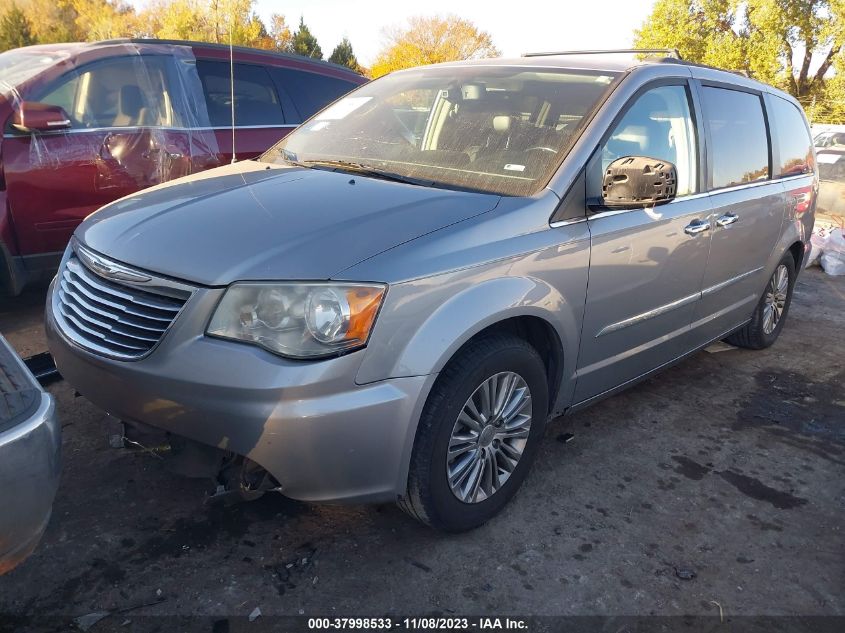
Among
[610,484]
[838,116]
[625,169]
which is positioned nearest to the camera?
[625,169]

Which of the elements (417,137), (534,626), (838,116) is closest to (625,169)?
(417,137)

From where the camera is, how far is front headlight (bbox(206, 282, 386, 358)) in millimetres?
2141

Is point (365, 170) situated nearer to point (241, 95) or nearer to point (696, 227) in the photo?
point (696, 227)

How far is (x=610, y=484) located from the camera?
3.17 metres

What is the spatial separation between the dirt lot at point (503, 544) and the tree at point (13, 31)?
111ft

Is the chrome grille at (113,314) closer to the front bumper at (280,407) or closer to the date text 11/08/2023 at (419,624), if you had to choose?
the front bumper at (280,407)

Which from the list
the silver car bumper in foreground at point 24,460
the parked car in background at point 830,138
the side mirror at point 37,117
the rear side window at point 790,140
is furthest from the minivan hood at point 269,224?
the parked car in background at point 830,138

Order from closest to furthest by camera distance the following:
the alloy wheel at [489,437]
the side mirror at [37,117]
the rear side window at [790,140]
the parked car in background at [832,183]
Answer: the alloy wheel at [489,437] → the side mirror at [37,117] → the rear side window at [790,140] → the parked car in background at [832,183]

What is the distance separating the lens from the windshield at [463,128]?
9.64 feet

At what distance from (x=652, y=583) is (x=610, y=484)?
676 mm

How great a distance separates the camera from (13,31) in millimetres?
30609

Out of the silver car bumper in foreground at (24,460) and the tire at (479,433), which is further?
the tire at (479,433)

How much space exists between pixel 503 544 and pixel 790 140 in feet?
12.3

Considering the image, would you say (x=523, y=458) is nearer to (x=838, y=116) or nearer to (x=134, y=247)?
(x=134, y=247)
